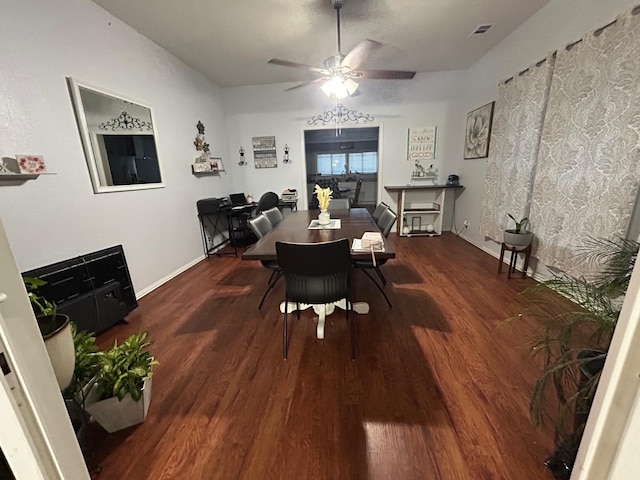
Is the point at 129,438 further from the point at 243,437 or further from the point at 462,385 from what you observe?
the point at 462,385

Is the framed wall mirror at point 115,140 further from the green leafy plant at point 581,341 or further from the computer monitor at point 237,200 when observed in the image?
the green leafy plant at point 581,341

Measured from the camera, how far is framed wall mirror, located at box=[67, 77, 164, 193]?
7.23ft

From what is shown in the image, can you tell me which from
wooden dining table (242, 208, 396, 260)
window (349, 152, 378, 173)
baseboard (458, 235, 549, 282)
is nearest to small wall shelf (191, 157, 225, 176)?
wooden dining table (242, 208, 396, 260)

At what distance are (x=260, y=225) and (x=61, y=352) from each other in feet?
5.39

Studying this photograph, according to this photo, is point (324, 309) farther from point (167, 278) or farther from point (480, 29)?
point (480, 29)

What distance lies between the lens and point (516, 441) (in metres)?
1.18

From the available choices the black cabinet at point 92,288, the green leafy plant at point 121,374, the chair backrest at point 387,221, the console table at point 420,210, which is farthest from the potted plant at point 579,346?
the console table at point 420,210

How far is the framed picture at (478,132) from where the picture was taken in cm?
364

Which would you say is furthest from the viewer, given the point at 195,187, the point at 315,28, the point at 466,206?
the point at 466,206

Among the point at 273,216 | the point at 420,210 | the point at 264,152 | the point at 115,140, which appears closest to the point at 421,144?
the point at 420,210

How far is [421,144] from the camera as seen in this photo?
15.4 feet

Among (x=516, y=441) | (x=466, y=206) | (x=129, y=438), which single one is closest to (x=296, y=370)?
(x=129, y=438)

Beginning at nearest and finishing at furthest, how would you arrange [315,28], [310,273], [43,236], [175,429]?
[175,429]
[310,273]
[43,236]
[315,28]

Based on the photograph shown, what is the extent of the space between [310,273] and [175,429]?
3.38ft
